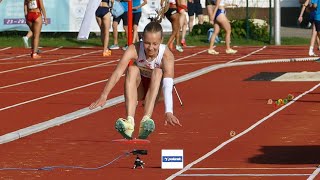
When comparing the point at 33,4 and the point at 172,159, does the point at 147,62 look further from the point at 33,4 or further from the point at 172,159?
the point at 33,4

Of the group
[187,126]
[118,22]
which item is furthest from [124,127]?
[118,22]

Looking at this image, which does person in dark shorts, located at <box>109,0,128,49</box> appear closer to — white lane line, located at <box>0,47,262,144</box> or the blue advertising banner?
the blue advertising banner

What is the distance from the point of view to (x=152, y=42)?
13641 millimetres

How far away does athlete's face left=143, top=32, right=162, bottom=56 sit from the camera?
44.5ft

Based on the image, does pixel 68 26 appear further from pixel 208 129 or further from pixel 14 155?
pixel 14 155

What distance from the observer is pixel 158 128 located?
16.7 metres

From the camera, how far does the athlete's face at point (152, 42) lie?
13.6 meters

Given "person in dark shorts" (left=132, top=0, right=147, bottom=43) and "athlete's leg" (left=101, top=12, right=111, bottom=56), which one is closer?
"athlete's leg" (left=101, top=12, right=111, bottom=56)

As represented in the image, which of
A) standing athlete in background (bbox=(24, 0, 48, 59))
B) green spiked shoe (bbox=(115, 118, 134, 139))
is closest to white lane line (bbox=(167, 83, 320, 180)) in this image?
green spiked shoe (bbox=(115, 118, 134, 139))

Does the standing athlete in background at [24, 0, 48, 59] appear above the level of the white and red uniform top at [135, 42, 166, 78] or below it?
below

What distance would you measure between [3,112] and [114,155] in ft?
17.4

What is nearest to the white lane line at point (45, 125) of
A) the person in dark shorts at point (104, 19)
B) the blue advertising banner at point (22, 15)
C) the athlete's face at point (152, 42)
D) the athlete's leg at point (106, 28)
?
the athlete's face at point (152, 42)

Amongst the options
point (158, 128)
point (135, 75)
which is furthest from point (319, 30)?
point (135, 75)

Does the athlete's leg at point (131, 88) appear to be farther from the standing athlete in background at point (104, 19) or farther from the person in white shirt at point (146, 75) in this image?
the standing athlete in background at point (104, 19)
